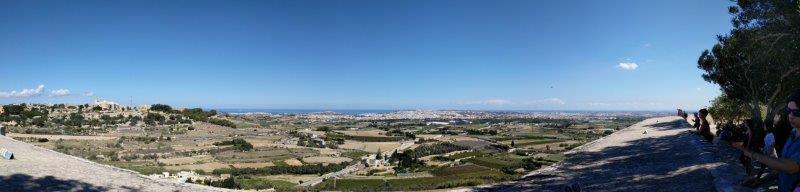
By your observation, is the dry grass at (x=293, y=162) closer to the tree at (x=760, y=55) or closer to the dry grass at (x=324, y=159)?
the dry grass at (x=324, y=159)

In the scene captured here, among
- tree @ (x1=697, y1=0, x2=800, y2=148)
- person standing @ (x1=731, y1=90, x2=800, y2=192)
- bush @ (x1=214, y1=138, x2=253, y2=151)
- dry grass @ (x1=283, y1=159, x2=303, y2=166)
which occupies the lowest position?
dry grass @ (x1=283, y1=159, x2=303, y2=166)

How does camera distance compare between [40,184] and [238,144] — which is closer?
[40,184]

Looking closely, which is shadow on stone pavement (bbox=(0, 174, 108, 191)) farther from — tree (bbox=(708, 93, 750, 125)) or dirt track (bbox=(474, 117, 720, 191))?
tree (bbox=(708, 93, 750, 125))

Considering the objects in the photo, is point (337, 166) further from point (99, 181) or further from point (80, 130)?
point (99, 181)

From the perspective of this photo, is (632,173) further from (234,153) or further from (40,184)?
(234,153)

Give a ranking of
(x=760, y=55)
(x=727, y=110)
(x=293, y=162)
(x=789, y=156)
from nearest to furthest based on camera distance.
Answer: (x=789, y=156) → (x=760, y=55) → (x=293, y=162) → (x=727, y=110)

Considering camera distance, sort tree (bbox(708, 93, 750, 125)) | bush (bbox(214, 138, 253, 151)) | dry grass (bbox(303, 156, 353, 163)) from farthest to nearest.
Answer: bush (bbox(214, 138, 253, 151)) < dry grass (bbox(303, 156, 353, 163)) < tree (bbox(708, 93, 750, 125))

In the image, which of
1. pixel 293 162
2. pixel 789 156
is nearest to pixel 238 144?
pixel 293 162

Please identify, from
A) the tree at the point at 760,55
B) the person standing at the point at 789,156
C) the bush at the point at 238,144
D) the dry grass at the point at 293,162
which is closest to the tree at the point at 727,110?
the tree at the point at 760,55

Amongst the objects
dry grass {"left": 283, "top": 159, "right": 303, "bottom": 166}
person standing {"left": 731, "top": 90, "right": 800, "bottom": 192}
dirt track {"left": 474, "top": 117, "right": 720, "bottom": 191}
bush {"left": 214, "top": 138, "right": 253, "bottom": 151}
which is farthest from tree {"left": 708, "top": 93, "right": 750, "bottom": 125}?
bush {"left": 214, "top": 138, "right": 253, "bottom": 151}
